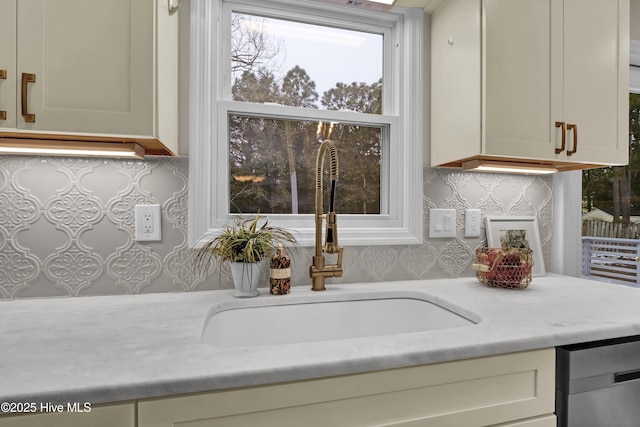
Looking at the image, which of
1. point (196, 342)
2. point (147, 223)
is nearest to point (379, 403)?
point (196, 342)

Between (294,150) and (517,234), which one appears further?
(517,234)

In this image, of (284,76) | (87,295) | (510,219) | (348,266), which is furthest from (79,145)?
(510,219)

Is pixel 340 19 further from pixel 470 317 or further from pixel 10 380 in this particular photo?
pixel 10 380

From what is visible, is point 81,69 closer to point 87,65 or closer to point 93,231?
point 87,65

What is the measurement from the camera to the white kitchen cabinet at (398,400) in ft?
2.10

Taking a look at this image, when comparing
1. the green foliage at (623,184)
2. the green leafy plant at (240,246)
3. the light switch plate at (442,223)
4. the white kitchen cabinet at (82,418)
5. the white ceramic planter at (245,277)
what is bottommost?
the white kitchen cabinet at (82,418)

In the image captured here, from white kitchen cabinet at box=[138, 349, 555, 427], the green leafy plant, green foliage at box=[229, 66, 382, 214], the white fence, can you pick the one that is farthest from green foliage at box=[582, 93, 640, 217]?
the green leafy plant

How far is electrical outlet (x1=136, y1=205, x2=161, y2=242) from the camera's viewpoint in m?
1.23

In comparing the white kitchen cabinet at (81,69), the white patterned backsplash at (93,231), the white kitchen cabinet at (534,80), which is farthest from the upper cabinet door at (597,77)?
the white kitchen cabinet at (81,69)

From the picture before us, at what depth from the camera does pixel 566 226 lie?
169 cm

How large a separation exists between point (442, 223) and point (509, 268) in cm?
33

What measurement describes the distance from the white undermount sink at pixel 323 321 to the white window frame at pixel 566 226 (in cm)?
89

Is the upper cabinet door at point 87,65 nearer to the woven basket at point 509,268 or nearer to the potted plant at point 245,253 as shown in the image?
the potted plant at point 245,253

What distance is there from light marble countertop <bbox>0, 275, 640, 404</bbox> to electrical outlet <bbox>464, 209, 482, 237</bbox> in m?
0.38
